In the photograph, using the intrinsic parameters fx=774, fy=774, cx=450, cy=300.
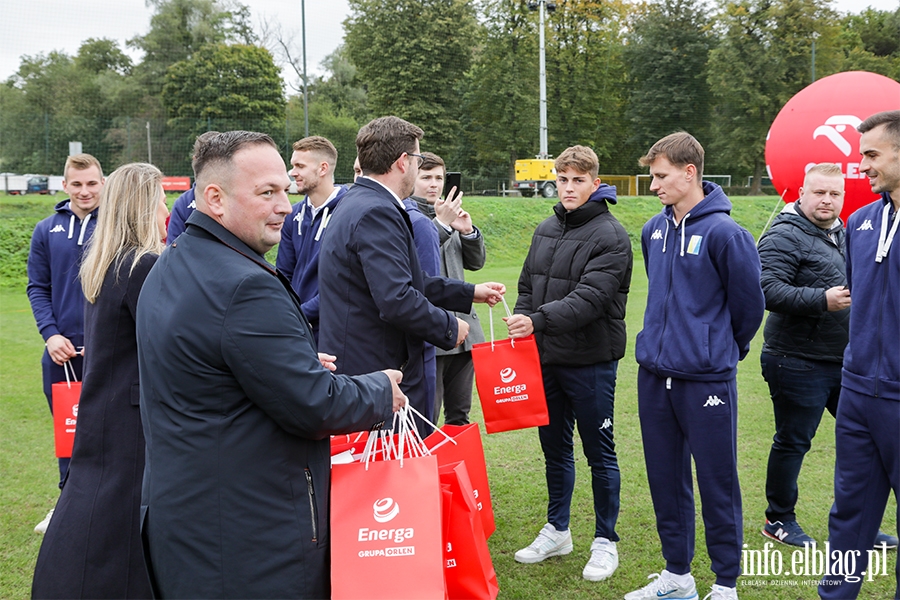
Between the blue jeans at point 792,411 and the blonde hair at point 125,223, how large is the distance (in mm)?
3577

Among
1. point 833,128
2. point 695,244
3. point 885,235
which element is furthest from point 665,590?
point 833,128

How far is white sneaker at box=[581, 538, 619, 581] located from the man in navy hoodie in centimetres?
320

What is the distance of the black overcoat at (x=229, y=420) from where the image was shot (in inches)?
82.9

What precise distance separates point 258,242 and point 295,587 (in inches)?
39.8

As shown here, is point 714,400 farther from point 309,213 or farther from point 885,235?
point 309,213

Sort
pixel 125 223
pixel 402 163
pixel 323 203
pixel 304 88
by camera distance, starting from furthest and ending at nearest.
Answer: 1. pixel 304 88
2. pixel 323 203
3. pixel 402 163
4. pixel 125 223

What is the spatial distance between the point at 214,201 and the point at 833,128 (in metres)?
12.3

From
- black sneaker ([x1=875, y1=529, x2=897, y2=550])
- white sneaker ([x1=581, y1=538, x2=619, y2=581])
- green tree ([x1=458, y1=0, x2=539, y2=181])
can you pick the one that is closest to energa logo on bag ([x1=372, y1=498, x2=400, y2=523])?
white sneaker ([x1=581, y1=538, x2=619, y2=581])

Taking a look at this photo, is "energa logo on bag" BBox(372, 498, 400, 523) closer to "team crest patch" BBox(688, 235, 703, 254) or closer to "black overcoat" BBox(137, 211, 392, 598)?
"black overcoat" BBox(137, 211, 392, 598)

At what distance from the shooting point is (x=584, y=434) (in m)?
4.39

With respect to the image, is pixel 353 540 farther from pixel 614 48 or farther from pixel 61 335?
pixel 614 48

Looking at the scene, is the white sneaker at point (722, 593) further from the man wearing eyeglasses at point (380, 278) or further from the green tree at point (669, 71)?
the green tree at point (669, 71)

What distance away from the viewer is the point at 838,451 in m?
3.52

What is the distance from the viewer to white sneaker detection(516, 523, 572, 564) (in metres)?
4.41
